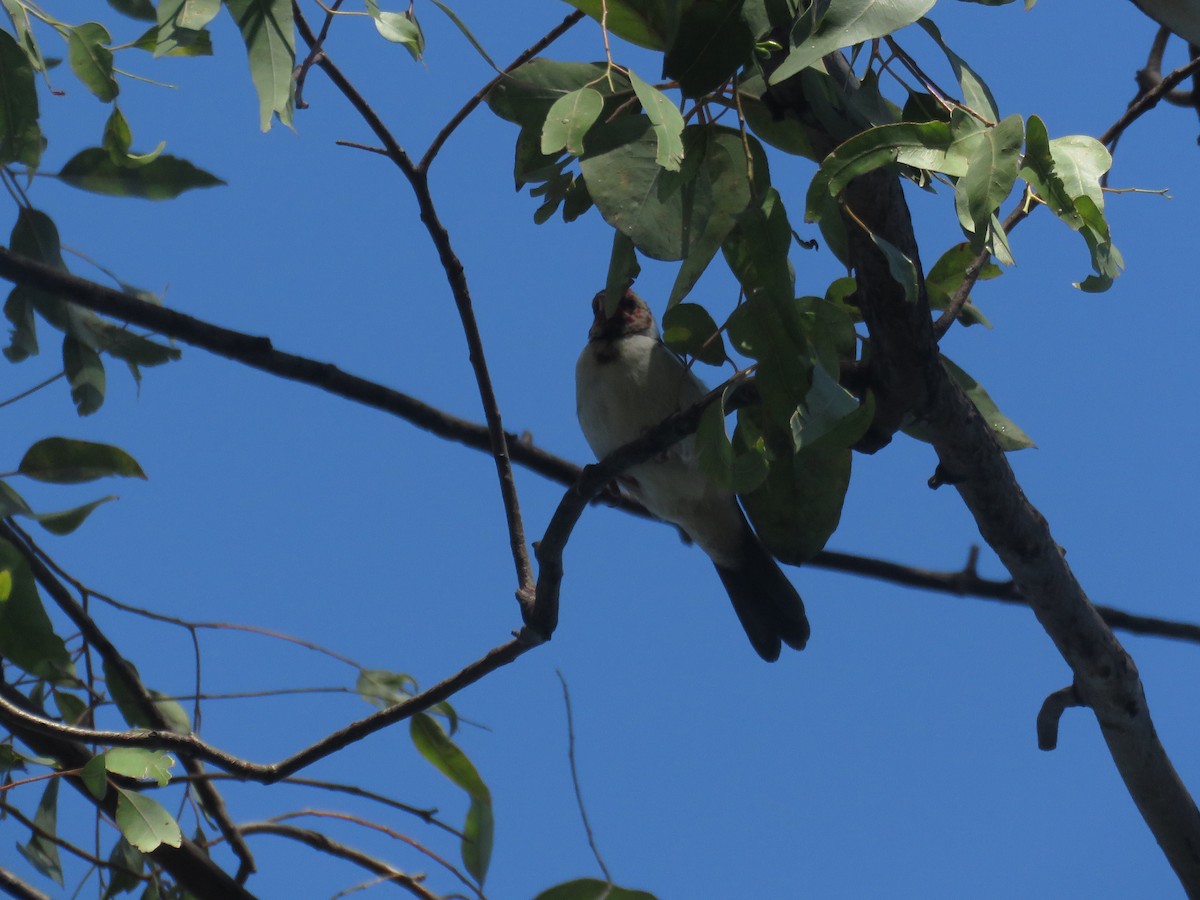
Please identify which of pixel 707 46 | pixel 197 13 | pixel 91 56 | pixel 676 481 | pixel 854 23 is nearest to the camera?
pixel 854 23

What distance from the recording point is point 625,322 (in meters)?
2.26

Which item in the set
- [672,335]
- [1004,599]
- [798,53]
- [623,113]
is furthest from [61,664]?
[1004,599]

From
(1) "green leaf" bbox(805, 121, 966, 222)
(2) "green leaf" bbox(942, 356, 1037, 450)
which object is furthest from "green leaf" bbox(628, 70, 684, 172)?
(2) "green leaf" bbox(942, 356, 1037, 450)

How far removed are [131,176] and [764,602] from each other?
126 cm

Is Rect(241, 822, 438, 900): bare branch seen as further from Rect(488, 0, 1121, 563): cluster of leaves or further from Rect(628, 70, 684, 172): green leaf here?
Rect(628, 70, 684, 172): green leaf

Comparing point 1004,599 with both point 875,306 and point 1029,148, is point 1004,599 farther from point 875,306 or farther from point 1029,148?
point 1029,148

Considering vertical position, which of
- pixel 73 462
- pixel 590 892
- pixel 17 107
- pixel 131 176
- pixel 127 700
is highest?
pixel 131 176

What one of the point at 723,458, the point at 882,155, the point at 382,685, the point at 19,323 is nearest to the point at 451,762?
the point at 382,685

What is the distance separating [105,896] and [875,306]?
129 cm

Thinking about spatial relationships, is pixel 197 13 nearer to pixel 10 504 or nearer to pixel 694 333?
pixel 694 333

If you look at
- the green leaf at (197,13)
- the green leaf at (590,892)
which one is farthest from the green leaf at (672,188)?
the green leaf at (590,892)

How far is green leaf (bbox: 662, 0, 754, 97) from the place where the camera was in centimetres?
88

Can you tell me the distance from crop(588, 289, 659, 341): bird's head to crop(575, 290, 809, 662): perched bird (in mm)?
11

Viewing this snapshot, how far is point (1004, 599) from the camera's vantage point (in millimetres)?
1744
